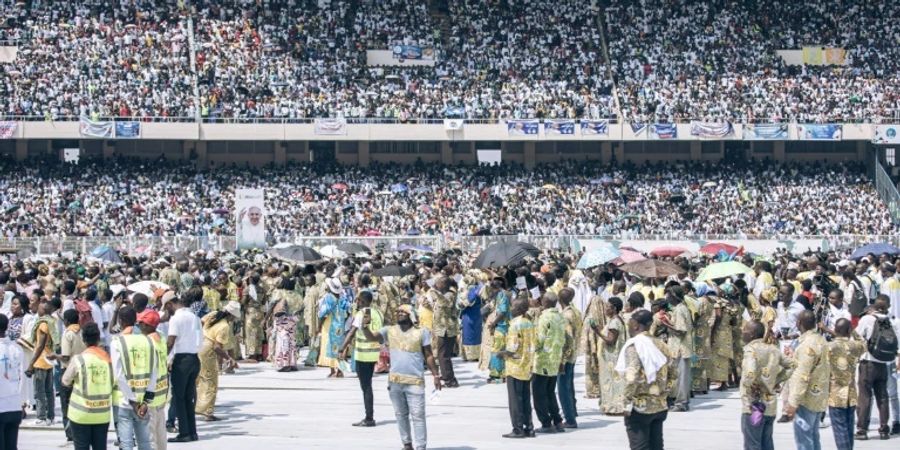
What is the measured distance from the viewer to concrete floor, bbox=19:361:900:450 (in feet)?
48.6

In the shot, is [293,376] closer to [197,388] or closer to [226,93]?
[197,388]

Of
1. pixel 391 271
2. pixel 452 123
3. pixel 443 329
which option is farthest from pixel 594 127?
pixel 443 329

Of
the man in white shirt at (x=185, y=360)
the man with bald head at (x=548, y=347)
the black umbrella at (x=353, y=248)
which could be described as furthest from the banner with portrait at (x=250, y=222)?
the man with bald head at (x=548, y=347)

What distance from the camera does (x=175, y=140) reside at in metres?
57.9

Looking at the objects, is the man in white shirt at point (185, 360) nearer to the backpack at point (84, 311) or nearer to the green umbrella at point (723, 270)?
the backpack at point (84, 311)

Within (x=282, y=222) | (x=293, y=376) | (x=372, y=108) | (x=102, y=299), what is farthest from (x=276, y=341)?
(x=372, y=108)

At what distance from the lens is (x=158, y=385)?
40.2 feet

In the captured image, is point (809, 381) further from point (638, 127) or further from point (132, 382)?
point (638, 127)

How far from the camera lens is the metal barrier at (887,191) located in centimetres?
5309

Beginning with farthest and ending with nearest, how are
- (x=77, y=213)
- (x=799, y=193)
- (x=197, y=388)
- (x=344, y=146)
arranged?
(x=344, y=146) < (x=799, y=193) < (x=77, y=213) < (x=197, y=388)

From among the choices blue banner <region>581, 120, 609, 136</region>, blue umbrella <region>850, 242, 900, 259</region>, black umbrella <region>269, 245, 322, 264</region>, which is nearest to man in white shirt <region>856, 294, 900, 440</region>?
blue umbrella <region>850, 242, 900, 259</region>

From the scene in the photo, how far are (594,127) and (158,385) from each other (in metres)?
45.4

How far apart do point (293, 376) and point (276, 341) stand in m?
0.88

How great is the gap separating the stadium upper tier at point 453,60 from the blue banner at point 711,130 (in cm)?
59
